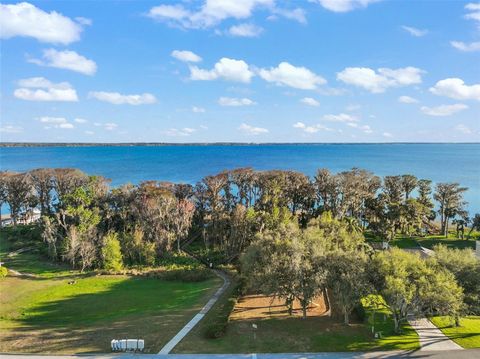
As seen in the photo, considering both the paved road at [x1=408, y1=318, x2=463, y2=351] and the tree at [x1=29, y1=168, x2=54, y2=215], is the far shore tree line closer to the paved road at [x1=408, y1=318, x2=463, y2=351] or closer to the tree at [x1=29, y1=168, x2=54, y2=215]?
the tree at [x1=29, y1=168, x2=54, y2=215]

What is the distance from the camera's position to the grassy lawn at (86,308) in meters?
29.8

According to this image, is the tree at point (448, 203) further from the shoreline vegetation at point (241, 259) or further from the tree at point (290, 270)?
the tree at point (290, 270)

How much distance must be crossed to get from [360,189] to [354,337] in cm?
3710

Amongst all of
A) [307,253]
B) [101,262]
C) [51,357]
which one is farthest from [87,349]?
[101,262]

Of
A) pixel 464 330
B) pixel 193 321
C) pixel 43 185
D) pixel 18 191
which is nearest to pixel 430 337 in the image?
pixel 464 330

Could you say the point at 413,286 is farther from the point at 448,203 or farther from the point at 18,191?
the point at 18,191

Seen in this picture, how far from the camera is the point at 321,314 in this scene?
35125 mm

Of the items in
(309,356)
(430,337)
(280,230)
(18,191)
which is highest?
(18,191)

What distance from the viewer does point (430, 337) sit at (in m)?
29.8

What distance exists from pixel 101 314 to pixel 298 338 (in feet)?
61.8

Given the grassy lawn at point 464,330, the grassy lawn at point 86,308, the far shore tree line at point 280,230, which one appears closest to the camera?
the grassy lawn at point 464,330

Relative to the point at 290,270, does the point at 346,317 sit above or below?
below

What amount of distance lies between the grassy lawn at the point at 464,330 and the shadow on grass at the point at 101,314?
2175 cm

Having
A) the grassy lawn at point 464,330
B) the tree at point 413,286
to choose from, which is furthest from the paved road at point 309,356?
the tree at point 413,286
